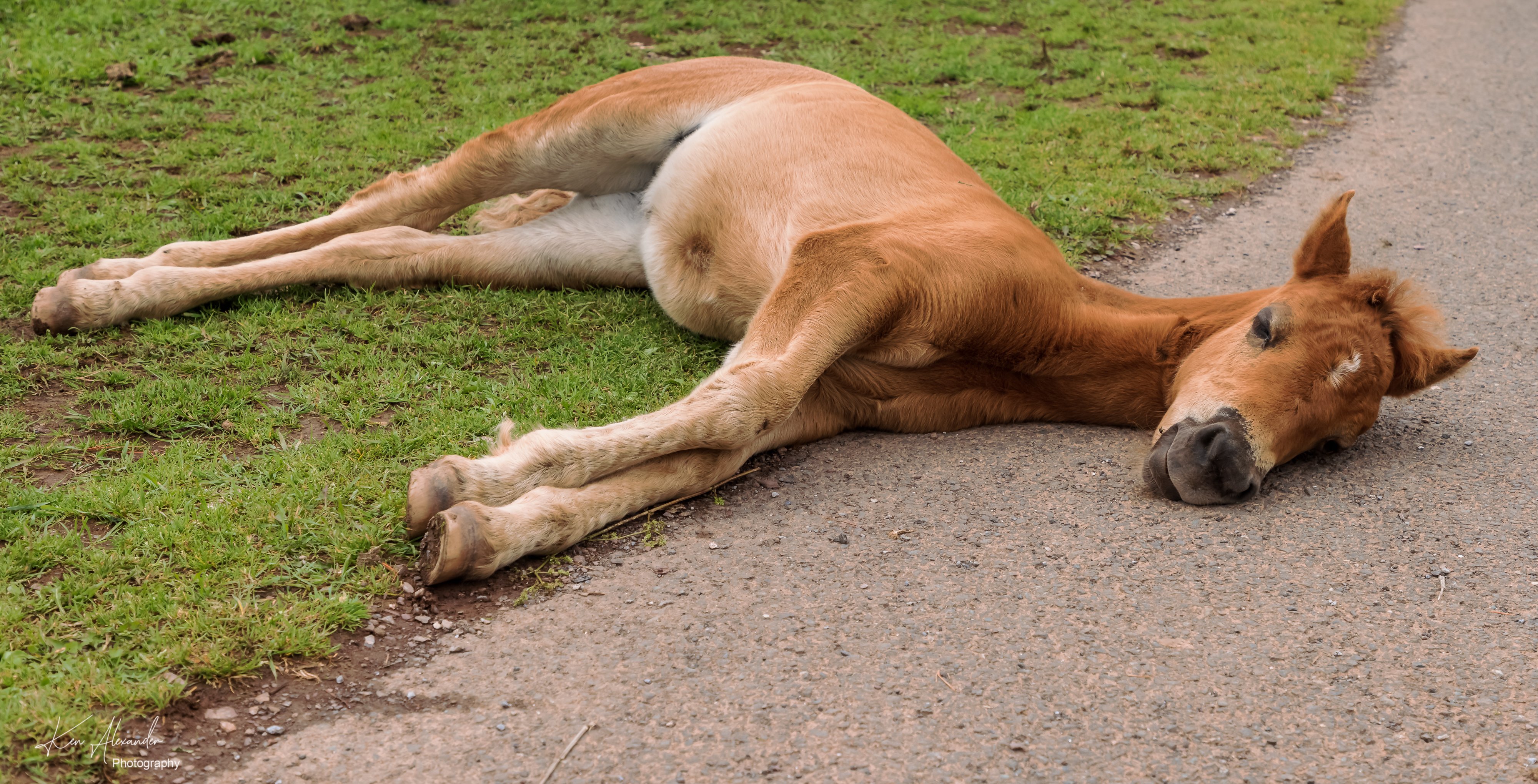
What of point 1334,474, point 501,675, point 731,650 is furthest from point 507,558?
point 1334,474

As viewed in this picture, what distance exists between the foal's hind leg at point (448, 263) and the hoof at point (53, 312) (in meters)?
0.15

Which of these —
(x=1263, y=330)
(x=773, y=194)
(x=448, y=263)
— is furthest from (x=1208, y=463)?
(x=448, y=263)

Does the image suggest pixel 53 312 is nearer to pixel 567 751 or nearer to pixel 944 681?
pixel 567 751

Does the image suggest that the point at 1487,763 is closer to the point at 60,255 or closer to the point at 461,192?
the point at 461,192

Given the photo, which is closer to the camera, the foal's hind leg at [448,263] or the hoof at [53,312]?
the hoof at [53,312]

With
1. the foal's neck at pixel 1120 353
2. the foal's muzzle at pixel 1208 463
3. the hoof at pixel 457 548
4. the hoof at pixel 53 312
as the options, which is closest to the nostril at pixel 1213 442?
the foal's muzzle at pixel 1208 463

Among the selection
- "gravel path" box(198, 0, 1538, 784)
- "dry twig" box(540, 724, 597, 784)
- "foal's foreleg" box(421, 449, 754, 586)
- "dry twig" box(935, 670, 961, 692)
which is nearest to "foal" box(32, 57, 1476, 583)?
"foal's foreleg" box(421, 449, 754, 586)

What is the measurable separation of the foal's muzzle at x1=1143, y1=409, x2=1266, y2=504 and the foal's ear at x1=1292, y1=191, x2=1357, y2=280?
0.81 m

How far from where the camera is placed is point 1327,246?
3.65m

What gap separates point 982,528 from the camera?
3.28 m

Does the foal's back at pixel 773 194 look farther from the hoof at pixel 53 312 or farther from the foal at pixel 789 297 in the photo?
the hoof at pixel 53 312

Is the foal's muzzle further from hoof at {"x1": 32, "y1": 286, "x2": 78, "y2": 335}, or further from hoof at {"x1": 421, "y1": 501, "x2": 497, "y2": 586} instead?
hoof at {"x1": 32, "y1": 286, "x2": 78, "y2": 335}

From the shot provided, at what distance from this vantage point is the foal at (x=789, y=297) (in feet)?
10.6

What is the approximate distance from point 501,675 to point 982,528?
1548mm
